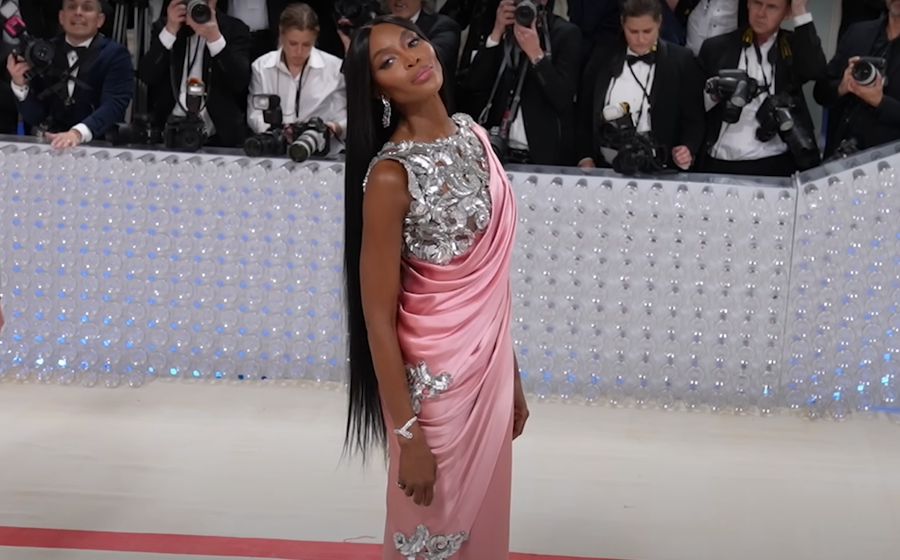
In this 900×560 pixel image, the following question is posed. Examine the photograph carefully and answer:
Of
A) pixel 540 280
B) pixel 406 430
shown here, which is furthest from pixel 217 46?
pixel 406 430

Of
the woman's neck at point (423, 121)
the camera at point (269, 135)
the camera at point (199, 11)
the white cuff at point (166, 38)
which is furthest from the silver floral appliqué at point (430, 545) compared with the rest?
the white cuff at point (166, 38)

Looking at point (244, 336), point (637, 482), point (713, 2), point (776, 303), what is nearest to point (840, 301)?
point (776, 303)

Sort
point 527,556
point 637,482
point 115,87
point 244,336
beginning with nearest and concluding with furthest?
point 527,556 < point 637,482 < point 244,336 < point 115,87

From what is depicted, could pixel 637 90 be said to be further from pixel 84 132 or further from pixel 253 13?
pixel 84 132

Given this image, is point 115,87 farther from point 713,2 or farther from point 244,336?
point 713,2

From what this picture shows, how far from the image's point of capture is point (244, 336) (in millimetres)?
4238

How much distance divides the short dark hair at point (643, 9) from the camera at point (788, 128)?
1.80ft

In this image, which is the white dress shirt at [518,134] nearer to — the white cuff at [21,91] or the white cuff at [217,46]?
the white cuff at [217,46]

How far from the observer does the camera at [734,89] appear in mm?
4133

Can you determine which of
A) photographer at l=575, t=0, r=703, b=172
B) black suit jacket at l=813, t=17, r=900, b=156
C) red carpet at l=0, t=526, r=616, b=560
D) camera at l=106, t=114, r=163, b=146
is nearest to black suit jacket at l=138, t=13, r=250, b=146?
camera at l=106, t=114, r=163, b=146

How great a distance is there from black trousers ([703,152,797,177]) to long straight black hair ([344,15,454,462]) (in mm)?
2372

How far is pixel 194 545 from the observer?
2996 mm

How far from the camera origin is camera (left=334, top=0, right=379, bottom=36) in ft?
14.4

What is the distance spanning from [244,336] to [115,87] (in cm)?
124
